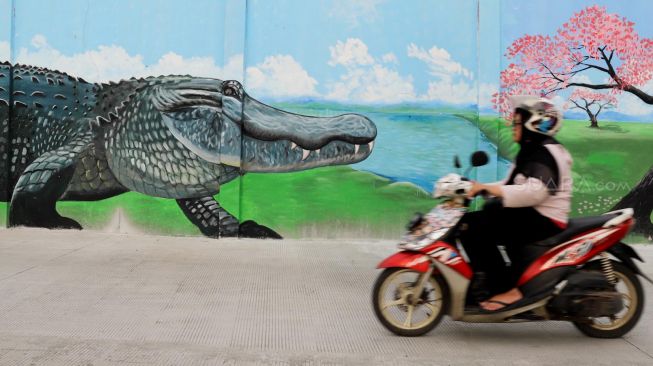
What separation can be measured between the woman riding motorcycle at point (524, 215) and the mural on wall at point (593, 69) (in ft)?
13.6

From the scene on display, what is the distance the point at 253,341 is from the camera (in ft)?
16.2

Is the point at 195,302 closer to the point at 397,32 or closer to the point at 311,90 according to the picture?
the point at 311,90

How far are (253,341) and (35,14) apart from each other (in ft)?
20.9

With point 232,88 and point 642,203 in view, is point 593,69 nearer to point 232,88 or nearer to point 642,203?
point 642,203

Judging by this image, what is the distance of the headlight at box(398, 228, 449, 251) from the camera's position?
481 centimetres

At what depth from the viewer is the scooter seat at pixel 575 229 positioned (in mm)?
4859

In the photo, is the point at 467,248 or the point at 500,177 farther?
the point at 500,177

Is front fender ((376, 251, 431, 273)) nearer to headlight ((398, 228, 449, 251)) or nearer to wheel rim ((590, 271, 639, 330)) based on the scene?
headlight ((398, 228, 449, 251))

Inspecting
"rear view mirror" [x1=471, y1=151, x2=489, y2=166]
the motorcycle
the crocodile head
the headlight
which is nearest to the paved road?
the motorcycle

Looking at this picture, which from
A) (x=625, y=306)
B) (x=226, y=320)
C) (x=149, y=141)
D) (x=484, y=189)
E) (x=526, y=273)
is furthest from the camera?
(x=149, y=141)

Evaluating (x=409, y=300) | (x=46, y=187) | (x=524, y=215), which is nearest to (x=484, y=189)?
(x=524, y=215)

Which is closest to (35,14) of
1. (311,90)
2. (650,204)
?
Answer: (311,90)

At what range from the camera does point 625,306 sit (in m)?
5.04

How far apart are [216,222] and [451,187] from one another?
16.0 ft
